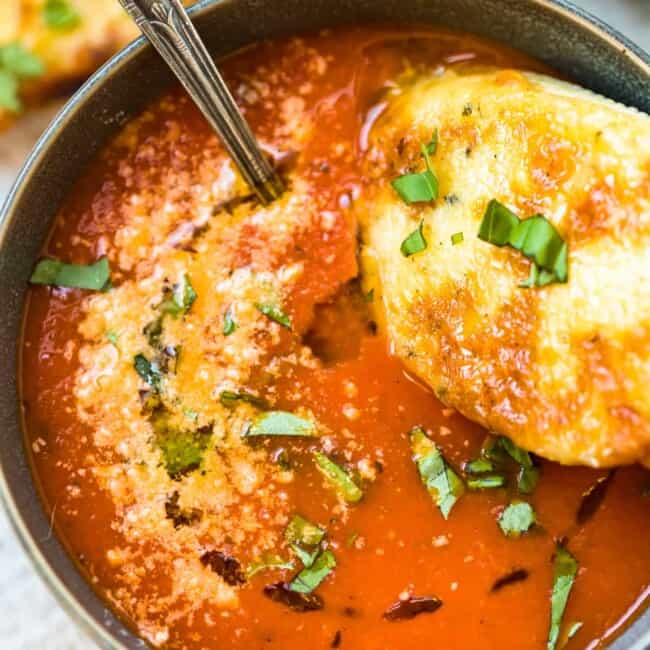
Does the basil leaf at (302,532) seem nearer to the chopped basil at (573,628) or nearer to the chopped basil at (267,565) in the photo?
the chopped basil at (267,565)

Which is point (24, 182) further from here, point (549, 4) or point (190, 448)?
point (549, 4)

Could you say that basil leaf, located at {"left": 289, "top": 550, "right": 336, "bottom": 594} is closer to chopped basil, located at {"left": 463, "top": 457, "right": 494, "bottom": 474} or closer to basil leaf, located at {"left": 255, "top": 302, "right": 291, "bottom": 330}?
chopped basil, located at {"left": 463, "top": 457, "right": 494, "bottom": 474}

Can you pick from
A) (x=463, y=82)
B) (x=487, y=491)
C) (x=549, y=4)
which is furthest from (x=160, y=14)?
(x=487, y=491)

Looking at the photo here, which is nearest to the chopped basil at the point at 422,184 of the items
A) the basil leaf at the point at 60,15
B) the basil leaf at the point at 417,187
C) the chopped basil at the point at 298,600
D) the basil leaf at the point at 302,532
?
the basil leaf at the point at 417,187

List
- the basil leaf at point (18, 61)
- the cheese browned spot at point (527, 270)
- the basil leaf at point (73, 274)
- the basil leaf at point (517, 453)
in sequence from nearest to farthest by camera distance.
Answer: the cheese browned spot at point (527, 270) < the basil leaf at point (517, 453) < the basil leaf at point (73, 274) < the basil leaf at point (18, 61)

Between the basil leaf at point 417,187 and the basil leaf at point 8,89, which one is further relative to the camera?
the basil leaf at point 8,89

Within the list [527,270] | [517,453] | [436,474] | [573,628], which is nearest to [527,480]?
[517,453]

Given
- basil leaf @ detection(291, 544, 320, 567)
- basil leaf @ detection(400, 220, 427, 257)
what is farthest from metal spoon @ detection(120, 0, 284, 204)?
basil leaf @ detection(291, 544, 320, 567)
